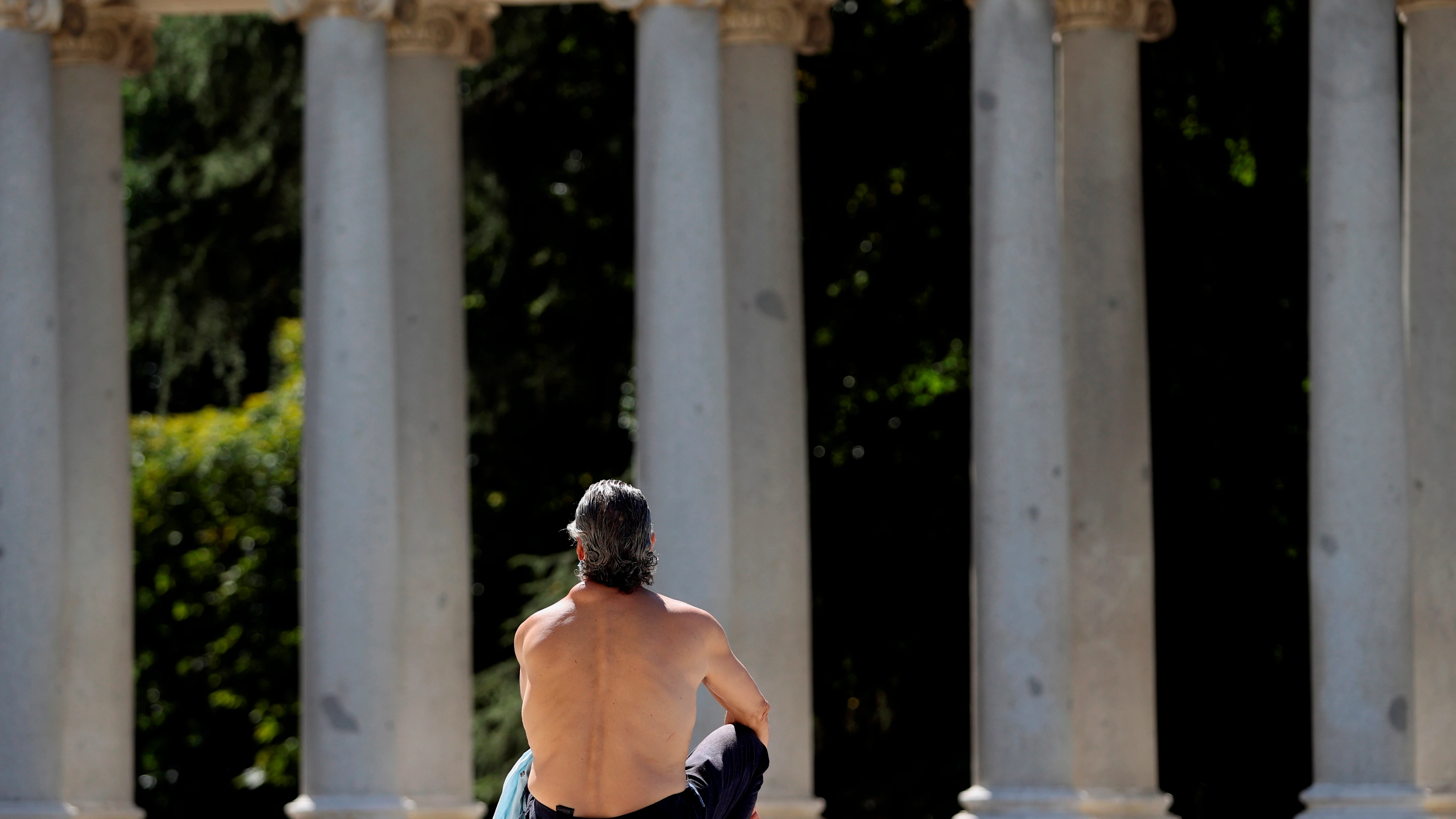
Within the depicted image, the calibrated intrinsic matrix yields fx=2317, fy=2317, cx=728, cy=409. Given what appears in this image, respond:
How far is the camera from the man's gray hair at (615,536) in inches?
1364

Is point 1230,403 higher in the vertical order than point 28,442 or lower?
higher

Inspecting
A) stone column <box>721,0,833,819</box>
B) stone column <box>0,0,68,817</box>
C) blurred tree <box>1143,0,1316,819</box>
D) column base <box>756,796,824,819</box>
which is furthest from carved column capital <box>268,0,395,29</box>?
blurred tree <box>1143,0,1316,819</box>

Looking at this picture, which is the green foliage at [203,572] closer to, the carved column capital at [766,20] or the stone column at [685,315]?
the carved column capital at [766,20]

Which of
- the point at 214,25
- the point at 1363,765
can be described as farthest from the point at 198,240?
the point at 1363,765

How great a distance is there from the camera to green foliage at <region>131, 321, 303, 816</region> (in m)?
172

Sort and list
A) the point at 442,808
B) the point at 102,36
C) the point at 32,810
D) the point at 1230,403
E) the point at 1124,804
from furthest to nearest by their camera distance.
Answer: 1. the point at 1230,403
2. the point at 102,36
3. the point at 442,808
4. the point at 1124,804
5. the point at 32,810

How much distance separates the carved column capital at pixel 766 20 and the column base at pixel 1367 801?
40.1 meters

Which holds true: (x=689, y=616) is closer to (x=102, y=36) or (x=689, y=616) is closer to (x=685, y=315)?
(x=685, y=315)

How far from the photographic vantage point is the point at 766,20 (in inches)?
4065

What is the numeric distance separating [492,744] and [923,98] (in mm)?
45457

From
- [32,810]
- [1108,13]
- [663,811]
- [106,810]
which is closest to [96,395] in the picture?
[106,810]

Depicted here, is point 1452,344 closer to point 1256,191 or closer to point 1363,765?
point 1363,765

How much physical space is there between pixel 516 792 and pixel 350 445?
202 feet

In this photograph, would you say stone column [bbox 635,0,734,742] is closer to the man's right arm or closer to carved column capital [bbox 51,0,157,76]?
carved column capital [bbox 51,0,157,76]
